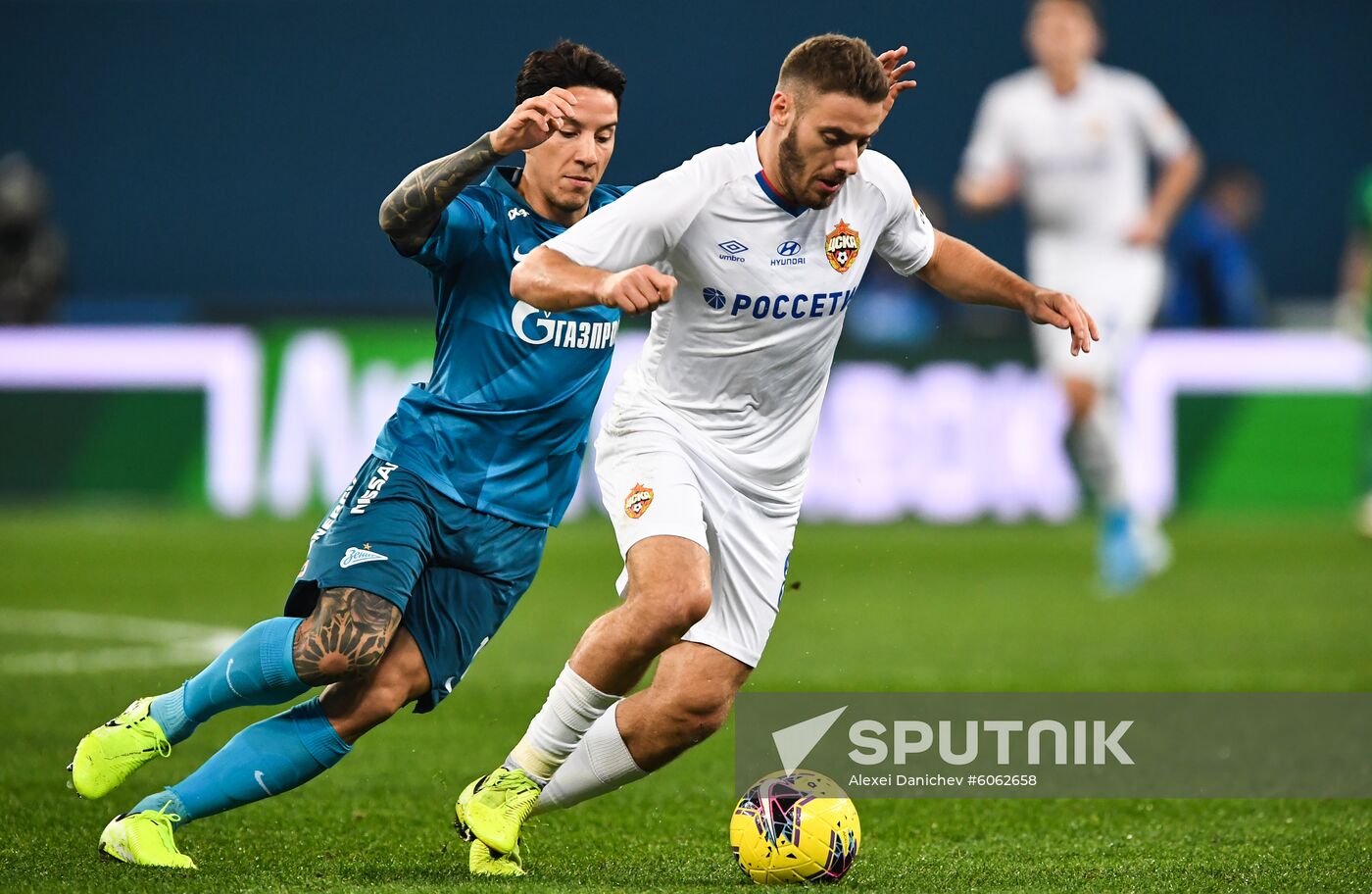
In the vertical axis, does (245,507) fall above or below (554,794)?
below

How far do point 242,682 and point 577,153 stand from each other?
5.56 feet

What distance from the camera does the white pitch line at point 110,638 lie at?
8.77 m

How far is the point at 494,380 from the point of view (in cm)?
523

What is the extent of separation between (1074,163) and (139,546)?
671cm

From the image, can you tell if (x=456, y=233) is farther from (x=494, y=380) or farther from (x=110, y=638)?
(x=110, y=638)

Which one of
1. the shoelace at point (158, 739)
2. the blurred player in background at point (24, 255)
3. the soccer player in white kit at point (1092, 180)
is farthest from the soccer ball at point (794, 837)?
the blurred player in background at point (24, 255)

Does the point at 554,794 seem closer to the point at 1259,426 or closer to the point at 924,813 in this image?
the point at 924,813

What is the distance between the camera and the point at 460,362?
5266 mm

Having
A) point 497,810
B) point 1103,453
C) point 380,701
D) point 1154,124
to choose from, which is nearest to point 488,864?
point 497,810

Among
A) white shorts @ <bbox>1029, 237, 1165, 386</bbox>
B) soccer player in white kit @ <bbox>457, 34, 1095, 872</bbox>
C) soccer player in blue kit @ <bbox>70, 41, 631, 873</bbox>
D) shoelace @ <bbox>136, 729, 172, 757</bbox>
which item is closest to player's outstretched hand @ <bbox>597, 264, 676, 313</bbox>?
soccer player in white kit @ <bbox>457, 34, 1095, 872</bbox>

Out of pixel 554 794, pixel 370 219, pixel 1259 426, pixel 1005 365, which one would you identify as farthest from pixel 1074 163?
pixel 370 219

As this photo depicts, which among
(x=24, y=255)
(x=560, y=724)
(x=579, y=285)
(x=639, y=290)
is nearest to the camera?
(x=639, y=290)

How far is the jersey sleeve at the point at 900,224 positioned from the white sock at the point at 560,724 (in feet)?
4.96

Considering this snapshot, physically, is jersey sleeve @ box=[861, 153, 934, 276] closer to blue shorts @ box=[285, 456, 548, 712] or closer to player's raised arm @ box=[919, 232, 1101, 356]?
player's raised arm @ box=[919, 232, 1101, 356]
